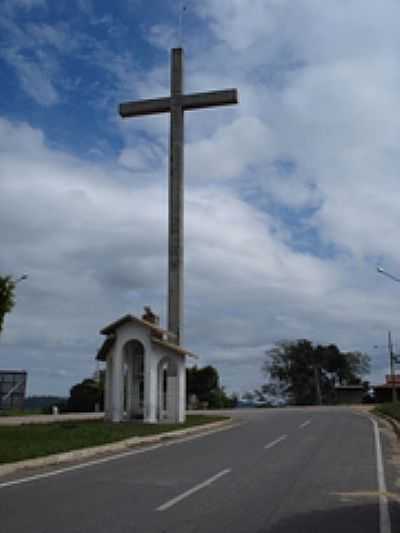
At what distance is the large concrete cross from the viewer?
29656mm

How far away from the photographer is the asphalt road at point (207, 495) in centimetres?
806

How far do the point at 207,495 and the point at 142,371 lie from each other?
64.7 feet

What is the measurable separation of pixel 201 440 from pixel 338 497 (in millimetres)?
11190

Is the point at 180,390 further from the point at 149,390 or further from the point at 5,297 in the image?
the point at 5,297

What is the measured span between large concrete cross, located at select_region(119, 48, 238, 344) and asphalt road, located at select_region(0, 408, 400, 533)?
12727mm

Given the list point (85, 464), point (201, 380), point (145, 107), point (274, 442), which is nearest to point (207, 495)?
point (85, 464)

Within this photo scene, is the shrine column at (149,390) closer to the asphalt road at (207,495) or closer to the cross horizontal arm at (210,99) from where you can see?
the asphalt road at (207,495)

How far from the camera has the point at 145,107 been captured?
31625 millimetres

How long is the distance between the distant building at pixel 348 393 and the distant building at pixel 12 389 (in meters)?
48.2

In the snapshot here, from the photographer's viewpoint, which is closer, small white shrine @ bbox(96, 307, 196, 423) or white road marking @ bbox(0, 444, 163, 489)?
white road marking @ bbox(0, 444, 163, 489)

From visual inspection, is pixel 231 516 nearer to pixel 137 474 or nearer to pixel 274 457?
pixel 137 474

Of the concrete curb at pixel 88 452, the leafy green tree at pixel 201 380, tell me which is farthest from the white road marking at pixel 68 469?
the leafy green tree at pixel 201 380

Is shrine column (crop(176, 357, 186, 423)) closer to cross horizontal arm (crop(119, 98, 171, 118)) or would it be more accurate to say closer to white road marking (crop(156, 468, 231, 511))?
cross horizontal arm (crop(119, 98, 171, 118))

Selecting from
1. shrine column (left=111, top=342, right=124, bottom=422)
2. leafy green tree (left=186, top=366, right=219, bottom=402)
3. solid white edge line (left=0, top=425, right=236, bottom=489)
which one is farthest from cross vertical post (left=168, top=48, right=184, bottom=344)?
leafy green tree (left=186, top=366, right=219, bottom=402)
